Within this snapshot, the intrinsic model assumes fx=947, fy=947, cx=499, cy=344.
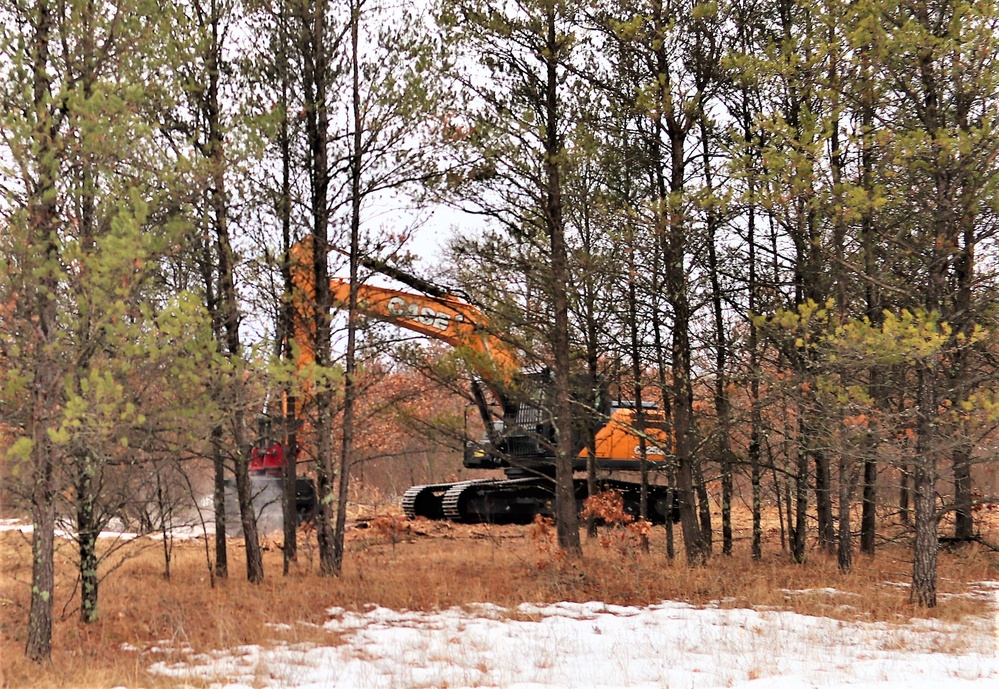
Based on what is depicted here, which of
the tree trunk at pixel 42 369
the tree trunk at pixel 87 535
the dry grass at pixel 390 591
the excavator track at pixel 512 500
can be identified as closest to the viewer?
the tree trunk at pixel 42 369

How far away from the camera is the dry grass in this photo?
8.08 metres

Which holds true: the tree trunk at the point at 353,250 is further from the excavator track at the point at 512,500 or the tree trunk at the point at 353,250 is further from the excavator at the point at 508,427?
the excavator track at the point at 512,500

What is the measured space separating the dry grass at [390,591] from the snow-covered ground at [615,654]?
52cm

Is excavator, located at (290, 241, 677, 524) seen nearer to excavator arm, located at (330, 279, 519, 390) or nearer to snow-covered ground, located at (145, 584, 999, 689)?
excavator arm, located at (330, 279, 519, 390)

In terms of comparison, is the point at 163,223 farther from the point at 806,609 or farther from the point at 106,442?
the point at 806,609

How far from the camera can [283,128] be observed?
40.3 feet

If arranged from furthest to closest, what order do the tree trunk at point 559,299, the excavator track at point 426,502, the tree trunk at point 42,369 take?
1. the excavator track at point 426,502
2. the tree trunk at point 559,299
3. the tree trunk at point 42,369

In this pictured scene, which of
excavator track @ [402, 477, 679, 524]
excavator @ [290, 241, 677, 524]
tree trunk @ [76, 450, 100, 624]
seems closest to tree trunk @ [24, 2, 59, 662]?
tree trunk @ [76, 450, 100, 624]

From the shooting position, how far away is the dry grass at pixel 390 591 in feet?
26.5

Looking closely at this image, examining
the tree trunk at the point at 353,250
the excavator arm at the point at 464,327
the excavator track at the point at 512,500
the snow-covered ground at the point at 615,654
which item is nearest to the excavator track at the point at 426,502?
the excavator track at the point at 512,500

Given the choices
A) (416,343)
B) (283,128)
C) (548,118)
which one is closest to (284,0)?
(283,128)

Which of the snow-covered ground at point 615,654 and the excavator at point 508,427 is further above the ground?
the excavator at point 508,427

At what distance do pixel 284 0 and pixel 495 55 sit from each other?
2773 mm

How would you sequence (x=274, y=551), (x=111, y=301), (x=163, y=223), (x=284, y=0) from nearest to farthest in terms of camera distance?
(x=111, y=301)
(x=163, y=223)
(x=284, y=0)
(x=274, y=551)
